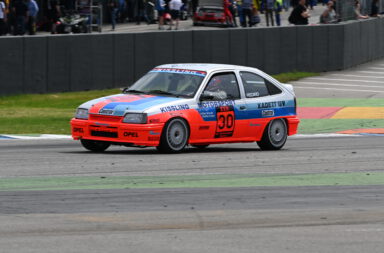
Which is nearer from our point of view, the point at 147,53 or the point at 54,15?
the point at 147,53

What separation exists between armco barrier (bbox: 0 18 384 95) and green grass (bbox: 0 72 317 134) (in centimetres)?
35

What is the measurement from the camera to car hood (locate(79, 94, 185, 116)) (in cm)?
1391

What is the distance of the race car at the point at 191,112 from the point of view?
13.9m

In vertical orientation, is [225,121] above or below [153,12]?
below

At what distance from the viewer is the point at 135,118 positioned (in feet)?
45.4

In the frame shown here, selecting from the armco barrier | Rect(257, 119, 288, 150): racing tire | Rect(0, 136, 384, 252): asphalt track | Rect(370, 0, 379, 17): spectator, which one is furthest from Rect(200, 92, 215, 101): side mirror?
Rect(370, 0, 379, 17): spectator

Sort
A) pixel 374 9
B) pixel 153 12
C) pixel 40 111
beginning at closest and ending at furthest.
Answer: pixel 40 111, pixel 374 9, pixel 153 12

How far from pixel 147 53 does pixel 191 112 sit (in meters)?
13.7

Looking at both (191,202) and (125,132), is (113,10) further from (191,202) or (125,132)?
(191,202)

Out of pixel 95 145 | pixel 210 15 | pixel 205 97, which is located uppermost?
pixel 210 15

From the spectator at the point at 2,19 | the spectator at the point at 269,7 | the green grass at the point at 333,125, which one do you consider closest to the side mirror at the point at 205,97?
the green grass at the point at 333,125

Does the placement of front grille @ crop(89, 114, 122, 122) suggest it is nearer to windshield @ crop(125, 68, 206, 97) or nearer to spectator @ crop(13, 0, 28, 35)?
windshield @ crop(125, 68, 206, 97)

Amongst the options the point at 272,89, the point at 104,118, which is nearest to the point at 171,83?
the point at 104,118

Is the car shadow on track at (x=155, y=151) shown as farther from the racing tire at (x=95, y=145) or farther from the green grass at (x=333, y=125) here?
the green grass at (x=333, y=125)
